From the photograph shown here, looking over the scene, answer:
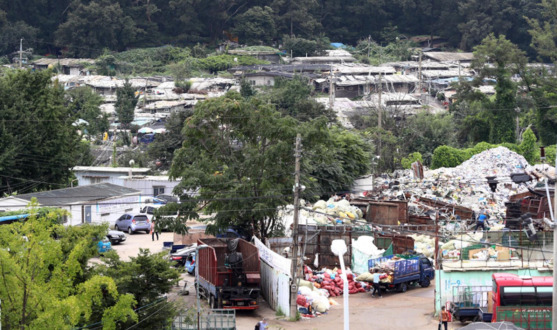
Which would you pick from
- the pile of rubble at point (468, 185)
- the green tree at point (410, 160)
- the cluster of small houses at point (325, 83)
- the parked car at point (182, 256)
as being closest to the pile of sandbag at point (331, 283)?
the parked car at point (182, 256)

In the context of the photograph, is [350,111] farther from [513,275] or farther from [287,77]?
[513,275]

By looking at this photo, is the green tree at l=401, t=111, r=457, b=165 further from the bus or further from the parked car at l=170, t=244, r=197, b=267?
the bus

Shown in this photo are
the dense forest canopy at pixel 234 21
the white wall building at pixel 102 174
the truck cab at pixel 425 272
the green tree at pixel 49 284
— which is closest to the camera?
the green tree at pixel 49 284

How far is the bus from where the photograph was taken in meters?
18.7

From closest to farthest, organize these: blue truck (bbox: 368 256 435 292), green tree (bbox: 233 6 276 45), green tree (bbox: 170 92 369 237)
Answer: blue truck (bbox: 368 256 435 292)
green tree (bbox: 170 92 369 237)
green tree (bbox: 233 6 276 45)

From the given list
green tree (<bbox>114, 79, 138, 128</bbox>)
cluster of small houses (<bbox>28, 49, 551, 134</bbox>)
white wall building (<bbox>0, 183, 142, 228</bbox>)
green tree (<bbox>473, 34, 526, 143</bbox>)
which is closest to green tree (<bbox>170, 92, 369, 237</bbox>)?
white wall building (<bbox>0, 183, 142, 228</bbox>)

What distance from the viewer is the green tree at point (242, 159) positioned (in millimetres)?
24578

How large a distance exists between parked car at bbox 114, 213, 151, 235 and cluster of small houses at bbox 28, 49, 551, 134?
2702 cm

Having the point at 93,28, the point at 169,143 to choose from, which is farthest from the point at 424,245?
the point at 93,28

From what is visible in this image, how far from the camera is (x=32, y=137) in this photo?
35688mm

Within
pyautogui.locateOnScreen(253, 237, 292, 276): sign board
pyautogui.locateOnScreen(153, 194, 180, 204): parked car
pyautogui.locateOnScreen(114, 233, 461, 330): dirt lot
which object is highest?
pyautogui.locateOnScreen(253, 237, 292, 276): sign board

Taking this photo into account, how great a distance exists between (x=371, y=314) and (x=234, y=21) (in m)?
75.0

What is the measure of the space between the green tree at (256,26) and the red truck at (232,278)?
69.6 m

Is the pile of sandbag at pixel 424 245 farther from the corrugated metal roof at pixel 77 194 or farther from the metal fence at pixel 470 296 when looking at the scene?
the corrugated metal roof at pixel 77 194
